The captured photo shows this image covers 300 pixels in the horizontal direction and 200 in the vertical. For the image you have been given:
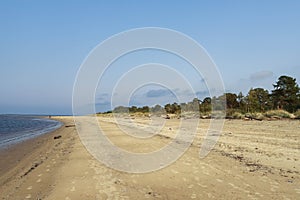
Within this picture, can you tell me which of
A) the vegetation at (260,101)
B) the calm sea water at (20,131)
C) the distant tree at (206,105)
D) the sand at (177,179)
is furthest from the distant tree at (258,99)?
the sand at (177,179)

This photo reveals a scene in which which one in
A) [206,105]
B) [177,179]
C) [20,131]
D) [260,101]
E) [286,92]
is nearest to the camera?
[177,179]

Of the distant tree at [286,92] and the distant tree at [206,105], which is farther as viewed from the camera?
the distant tree at [206,105]

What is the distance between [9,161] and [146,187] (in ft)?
29.8

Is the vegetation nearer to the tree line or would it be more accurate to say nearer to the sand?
the tree line

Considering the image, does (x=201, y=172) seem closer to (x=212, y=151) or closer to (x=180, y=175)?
(x=180, y=175)

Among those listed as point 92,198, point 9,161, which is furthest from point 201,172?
point 9,161

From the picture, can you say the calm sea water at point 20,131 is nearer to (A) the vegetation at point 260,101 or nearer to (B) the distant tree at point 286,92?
(A) the vegetation at point 260,101

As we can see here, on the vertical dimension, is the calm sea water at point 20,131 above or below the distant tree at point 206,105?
below

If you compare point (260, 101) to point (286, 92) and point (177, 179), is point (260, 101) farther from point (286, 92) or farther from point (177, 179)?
point (177, 179)

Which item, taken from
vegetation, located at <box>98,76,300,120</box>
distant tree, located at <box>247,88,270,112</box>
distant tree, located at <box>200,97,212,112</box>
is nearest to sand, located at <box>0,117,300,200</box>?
vegetation, located at <box>98,76,300,120</box>

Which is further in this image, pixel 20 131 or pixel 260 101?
pixel 260 101

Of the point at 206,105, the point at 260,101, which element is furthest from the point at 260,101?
the point at 206,105

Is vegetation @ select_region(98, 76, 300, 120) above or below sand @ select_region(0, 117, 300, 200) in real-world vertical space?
above

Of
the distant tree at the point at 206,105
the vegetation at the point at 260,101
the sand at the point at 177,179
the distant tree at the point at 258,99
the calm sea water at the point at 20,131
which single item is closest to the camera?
the sand at the point at 177,179
